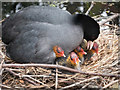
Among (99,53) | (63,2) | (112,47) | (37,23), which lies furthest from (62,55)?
(63,2)

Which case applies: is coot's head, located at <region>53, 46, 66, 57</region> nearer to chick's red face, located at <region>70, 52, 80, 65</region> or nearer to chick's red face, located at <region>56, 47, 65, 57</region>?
chick's red face, located at <region>56, 47, 65, 57</region>

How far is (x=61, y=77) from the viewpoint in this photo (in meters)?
2.76

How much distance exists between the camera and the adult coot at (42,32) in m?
2.77

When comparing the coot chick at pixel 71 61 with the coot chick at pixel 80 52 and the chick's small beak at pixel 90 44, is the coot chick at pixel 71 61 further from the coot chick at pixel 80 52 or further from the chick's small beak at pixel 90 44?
the chick's small beak at pixel 90 44

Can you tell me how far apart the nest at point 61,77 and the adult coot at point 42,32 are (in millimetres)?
175

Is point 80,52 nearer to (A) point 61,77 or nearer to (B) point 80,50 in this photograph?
(B) point 80,50

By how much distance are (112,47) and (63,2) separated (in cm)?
141

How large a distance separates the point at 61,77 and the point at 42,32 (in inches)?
25.2

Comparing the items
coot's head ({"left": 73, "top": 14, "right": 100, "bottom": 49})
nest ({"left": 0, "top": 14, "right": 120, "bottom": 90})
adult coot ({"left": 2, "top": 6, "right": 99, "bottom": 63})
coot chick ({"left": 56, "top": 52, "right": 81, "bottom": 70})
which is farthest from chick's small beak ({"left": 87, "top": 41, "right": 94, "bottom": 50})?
coot chick ({"left": 56, "top": 52, "right": 81, "bottom": 70})

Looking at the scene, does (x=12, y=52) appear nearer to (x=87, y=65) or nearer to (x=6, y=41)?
(x=6, y=41)

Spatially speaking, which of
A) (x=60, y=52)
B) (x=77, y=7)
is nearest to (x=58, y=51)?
(x=60, y=52)

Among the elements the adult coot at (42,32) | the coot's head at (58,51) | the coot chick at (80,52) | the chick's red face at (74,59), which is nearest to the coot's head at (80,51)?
the coot chick at (80,52)

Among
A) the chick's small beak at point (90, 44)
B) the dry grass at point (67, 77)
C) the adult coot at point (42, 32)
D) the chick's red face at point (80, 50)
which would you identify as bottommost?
the dry grass at point (67, 77)

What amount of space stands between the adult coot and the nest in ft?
0.57
